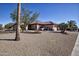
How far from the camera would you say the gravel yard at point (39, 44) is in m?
5.02

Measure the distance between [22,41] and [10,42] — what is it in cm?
19

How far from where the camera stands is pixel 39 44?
16.7 feet

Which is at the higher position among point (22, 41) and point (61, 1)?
point (61, 1)

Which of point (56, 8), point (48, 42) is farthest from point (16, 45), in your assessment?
point (56, 8)

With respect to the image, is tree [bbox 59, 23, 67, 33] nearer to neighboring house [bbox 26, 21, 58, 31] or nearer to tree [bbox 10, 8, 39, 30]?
neighboring house [bbox 26, 21, 58, 31]

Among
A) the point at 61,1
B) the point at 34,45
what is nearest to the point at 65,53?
the point at 34,45

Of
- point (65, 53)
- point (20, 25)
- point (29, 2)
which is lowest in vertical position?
point (65, 53)

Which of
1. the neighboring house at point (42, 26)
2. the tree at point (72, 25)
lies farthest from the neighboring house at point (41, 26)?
the tree at point (72, 25)

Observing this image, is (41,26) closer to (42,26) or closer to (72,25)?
(42,26)

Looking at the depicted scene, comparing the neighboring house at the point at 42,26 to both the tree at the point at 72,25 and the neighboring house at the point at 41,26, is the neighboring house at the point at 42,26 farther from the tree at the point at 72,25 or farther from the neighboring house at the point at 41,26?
the tree at the point at 72,25

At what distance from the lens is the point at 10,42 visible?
16.8ft

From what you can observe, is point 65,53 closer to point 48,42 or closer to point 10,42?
point 48,42

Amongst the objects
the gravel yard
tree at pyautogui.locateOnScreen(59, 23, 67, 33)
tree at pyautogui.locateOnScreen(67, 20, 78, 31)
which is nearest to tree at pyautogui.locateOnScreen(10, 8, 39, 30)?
the gravel yard

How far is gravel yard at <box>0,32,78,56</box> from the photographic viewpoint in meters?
5.02
